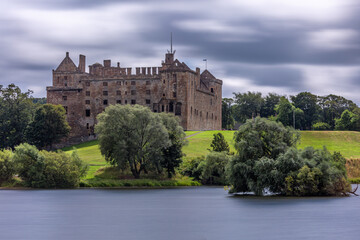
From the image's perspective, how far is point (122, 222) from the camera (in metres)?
49.0

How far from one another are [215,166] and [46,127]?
49296mm

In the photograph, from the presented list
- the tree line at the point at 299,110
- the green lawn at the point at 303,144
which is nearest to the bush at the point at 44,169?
the green lawn at the point at 303,144

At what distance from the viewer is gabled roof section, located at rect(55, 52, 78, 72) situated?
145125 millimetres

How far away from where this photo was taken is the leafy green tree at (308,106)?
167m

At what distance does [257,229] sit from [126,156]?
3729 centimetres

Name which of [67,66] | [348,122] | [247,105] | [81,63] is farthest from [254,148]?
[247,105]

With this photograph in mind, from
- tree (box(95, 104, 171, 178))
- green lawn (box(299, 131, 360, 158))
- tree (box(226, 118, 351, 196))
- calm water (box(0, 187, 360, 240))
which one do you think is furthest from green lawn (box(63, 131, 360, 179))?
tree (box(226, 118, 351, 196))

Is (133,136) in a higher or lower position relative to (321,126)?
lower

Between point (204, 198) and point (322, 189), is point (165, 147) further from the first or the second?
point (322, 189)

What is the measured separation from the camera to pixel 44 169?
7512cm

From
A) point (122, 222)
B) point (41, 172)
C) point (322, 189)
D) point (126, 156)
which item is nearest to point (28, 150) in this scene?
point (41, 172)

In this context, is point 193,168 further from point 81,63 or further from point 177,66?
point 81,63

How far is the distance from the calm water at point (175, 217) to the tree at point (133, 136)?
11.6 m

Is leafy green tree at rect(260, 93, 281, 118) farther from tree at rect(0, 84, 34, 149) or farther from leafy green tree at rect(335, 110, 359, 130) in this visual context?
tree at rect(0, 84, 34, 149)
